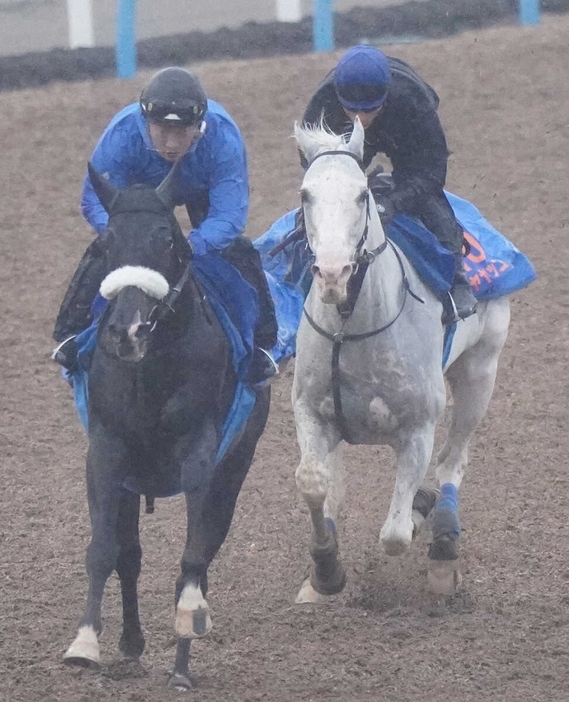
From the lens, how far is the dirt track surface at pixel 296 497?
5.34 metres

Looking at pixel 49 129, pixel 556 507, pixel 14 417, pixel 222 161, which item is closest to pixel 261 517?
pixel 556 507

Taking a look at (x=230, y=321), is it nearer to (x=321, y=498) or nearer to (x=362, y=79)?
(x=321, y=498)

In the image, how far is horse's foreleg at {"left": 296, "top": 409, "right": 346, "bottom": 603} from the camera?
5.49m

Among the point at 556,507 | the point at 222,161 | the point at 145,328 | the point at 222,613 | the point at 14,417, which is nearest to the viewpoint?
A: the point at 145,328

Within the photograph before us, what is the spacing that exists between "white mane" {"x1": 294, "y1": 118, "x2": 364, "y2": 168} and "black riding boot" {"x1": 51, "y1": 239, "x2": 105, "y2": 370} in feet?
2.91

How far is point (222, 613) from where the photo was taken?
247 inches

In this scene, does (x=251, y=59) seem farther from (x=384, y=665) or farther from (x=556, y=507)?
(x=384, y=665)

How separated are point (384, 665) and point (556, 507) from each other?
241 centimetres

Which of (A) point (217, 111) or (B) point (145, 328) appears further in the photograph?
(A) point (217, 111)

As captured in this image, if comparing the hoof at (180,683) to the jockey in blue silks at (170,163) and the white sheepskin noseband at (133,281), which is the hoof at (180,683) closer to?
the jockey in blue silks at (170,163)

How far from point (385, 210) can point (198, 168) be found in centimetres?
84

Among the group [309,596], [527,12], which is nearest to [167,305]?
[309,596]

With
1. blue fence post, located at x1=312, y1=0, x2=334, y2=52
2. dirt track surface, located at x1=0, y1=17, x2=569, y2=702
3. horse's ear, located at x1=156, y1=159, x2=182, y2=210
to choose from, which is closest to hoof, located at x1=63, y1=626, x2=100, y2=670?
dirt track surface, located at x1=0, y1=17, x2=569, y2=702

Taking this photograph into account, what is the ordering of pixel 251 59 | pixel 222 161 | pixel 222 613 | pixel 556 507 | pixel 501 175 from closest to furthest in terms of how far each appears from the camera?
pixel 222 161 < pixel 222 613 < pixel 556 507 < pixel 501 175 < pixel 251 59
